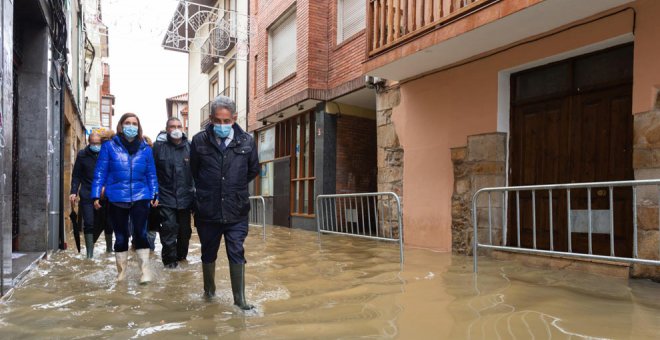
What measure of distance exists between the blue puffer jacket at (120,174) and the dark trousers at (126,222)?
0.30 ft

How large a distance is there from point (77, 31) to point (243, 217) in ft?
41.1

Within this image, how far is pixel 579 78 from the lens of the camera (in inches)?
239

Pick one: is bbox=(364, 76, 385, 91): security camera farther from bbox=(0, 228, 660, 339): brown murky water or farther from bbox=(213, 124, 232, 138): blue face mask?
bbox=(213, 124, 232, 138): blue face mask

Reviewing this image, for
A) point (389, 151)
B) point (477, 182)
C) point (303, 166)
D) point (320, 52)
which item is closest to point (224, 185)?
point (477, 182)

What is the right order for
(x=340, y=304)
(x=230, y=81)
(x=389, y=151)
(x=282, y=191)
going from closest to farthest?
(x=340, y=304)
(x=389, y=151)
(x=282, y=191)
(x=230, y=81)

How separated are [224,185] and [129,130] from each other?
173 cm

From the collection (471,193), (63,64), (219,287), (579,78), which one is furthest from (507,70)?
(63,64)

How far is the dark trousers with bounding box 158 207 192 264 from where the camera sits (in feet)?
18.3

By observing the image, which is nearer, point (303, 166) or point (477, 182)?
point (477, 182)

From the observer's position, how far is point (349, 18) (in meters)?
11.1

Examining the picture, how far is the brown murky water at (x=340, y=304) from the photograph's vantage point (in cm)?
315

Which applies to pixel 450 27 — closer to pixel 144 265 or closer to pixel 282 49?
pixel 144 265

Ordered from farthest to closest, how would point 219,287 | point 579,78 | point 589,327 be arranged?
1. point 579,78
2. point 219,287
3. point 589,327

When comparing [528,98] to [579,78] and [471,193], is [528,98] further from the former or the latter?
[471,193]
